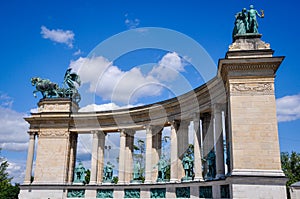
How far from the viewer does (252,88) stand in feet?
82.6

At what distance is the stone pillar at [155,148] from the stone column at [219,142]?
11.2 m

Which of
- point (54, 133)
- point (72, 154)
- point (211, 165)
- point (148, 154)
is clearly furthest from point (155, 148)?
point (54, 133)

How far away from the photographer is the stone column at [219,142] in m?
27.5

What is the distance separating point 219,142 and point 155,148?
12.5 meters

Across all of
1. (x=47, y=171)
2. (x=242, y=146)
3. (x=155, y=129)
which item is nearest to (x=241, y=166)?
(x=242, y=146)

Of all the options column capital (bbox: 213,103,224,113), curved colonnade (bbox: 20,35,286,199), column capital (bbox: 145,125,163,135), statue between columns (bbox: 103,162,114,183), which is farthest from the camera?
statue between columns (bbox: 103,162,114,183)

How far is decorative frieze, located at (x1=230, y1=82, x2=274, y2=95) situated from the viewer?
81.9 ft

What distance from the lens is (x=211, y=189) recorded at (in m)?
28.2

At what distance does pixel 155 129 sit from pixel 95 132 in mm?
8862

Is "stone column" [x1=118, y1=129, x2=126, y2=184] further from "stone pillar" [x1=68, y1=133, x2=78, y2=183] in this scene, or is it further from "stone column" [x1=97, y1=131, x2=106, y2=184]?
"stone pillar" [x1=68, y1=133, x2=78, y2=183]

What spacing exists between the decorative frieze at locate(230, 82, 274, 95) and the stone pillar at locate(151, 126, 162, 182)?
15.0 meters

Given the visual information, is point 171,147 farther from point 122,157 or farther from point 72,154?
point 72,154

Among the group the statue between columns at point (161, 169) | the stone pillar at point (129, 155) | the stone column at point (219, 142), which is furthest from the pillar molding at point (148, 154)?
the stone column at point (219, 142)

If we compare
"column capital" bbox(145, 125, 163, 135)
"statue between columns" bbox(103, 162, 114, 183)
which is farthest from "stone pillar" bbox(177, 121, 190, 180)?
"statue between columns" bbox(103, 162, 114, 183)
